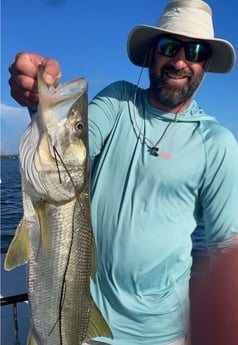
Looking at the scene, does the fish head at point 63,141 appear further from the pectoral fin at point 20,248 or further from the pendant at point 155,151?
the pendant at point 155,151

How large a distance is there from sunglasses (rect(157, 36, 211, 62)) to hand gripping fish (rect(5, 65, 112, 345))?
0.98 meters

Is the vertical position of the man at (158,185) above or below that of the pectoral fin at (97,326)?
above

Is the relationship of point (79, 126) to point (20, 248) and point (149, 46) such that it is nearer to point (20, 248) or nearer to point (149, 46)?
point (20, 248)

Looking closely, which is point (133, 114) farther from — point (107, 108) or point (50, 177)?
point (50, 177)

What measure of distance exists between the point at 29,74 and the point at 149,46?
1.46 metres

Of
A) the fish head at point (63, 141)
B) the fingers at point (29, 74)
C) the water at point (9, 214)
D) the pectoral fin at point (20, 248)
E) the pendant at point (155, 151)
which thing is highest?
the fingers at point (29, 74)

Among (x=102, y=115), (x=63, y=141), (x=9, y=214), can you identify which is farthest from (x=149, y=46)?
(x=9, y=214)

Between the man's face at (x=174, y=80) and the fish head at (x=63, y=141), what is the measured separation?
0.82m


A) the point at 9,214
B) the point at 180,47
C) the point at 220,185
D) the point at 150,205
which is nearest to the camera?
the point at 150,205

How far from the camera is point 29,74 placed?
8.04 feet

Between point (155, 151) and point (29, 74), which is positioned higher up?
point (29, 74)

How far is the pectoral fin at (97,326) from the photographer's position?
2.87 meters

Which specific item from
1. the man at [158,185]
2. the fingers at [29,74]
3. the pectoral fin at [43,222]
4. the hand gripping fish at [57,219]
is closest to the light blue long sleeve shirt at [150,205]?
the man at [158,185]

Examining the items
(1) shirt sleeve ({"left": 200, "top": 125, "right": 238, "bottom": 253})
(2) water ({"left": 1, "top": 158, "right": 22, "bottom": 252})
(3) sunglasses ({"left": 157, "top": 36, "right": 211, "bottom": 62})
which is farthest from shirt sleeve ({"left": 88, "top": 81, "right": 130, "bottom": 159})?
(2) water ({"left": 1, "top": 158, "right": 22, "bottom": 252})
